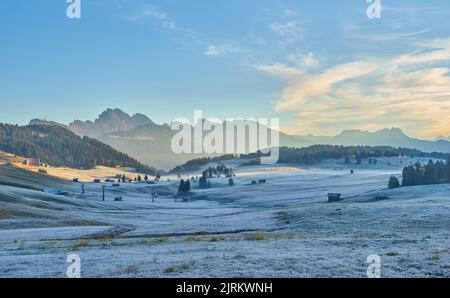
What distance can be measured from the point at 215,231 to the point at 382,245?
94.3 feet

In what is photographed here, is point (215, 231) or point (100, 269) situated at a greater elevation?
point (100, 269)

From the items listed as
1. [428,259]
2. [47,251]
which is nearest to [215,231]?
[47,251]

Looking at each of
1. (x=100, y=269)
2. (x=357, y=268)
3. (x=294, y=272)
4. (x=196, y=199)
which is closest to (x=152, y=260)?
(x=100, y=269)

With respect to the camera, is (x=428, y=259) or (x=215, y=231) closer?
(x=428, y=259)

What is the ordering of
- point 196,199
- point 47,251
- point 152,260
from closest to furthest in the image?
point 152,260 < point 47,251 < point 196,199

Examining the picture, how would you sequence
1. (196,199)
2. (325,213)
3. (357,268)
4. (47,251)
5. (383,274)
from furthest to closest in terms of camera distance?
(196,199), (325,213), (47,251), (357,268), (383,274)

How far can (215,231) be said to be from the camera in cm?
5744

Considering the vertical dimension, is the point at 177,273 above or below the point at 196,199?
above
